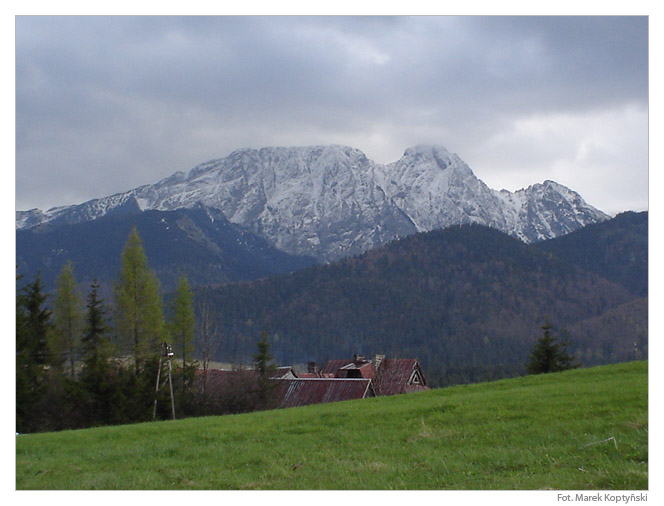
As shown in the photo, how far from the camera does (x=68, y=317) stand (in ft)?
157

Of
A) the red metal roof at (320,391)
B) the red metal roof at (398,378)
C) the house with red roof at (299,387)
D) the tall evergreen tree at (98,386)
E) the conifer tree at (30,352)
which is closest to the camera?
the conifer tree at (30,352)

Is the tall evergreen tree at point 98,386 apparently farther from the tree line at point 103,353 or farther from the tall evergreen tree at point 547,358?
the tall evergreen tree at point 547,358

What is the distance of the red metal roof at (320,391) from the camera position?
5038 centimetres

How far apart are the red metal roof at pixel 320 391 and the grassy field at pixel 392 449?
27.0m

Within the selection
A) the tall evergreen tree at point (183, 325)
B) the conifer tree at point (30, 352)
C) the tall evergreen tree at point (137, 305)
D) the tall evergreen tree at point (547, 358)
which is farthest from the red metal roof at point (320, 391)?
the conifer tree at point (30, 352)

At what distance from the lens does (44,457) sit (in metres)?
18.4

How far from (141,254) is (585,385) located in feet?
102

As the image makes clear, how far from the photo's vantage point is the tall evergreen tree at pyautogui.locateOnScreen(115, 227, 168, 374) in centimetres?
4391

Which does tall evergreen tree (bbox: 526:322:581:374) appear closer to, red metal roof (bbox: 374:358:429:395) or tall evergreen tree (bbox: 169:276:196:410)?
red metal roof (bbox: 374:358:429:395)

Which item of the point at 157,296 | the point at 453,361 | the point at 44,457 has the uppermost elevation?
the point at 157,296
